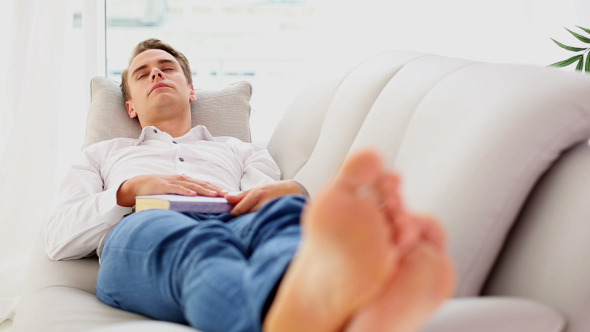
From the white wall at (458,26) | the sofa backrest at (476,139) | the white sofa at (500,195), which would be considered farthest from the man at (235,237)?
the white wall at (458,26)

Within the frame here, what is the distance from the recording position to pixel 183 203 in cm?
167

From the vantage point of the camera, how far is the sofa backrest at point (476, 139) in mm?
1284

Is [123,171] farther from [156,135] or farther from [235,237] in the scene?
[235,237]

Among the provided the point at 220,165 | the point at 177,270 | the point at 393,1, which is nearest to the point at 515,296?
the point at 177,270

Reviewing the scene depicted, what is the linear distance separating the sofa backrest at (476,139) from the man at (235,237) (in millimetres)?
263

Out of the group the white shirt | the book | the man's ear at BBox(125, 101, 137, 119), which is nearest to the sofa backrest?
the book

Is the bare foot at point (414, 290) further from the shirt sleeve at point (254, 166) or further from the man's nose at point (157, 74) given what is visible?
the man's nose at point (157, 74)

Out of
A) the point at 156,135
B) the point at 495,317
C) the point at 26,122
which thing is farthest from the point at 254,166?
the point at 495,317

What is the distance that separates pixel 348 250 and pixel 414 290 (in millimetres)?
97

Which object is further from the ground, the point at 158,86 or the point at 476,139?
the point at 476,139

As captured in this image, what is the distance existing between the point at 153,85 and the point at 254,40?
1.33 m

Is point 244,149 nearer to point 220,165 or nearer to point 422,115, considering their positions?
point 220,165

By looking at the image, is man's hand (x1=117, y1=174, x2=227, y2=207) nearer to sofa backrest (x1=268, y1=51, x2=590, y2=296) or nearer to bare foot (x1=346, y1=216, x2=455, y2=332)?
sofa backrest (x1=268, y1=51, x2=590, y2=296)

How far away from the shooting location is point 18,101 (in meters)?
2.93
